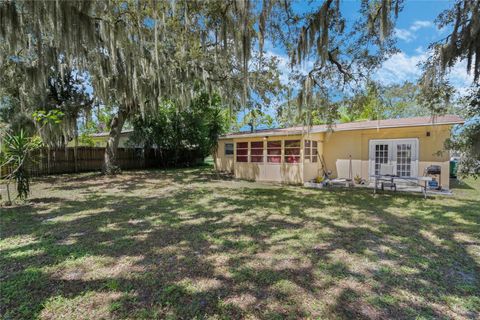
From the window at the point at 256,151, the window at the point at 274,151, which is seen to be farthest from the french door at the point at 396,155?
the window at the point at 256,151

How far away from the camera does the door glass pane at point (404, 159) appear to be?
27.9ft

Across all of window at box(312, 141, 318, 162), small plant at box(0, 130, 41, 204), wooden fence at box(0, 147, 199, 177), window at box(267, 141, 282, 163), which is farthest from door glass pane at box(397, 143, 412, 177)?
wooden fence at box(0, 147, 199, 177)

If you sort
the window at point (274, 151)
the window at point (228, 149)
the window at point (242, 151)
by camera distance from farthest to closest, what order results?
the window at point (228, 149), the window at point (242, 151), the window at point (274, 151)

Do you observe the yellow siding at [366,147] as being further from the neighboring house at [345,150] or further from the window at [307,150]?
the window at [307,150]

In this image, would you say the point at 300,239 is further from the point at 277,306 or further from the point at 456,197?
the point at 456,197

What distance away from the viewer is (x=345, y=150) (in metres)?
9.79

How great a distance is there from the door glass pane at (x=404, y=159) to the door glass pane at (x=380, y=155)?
1.32 feet

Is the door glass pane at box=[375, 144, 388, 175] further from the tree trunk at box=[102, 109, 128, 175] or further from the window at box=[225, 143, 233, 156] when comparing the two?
the tree trunk at box=[102, 109, 128, 175]

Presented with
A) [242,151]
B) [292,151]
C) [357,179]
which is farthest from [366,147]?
[242,151]

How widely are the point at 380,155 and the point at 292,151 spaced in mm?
3266

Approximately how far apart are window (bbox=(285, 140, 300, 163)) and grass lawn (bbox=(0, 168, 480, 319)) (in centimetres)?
405

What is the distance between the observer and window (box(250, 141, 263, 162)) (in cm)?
1029

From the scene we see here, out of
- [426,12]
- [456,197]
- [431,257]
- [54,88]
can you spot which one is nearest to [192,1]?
[426,12]

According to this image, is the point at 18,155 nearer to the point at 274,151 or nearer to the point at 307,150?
the point at 274,151
